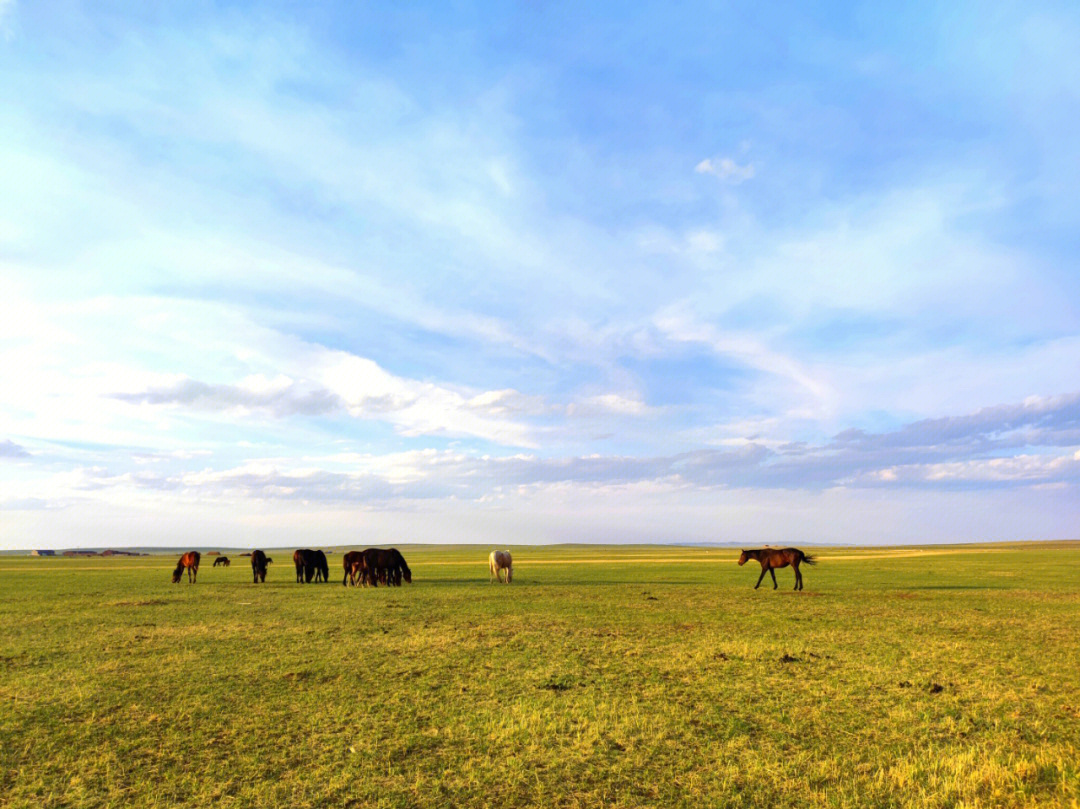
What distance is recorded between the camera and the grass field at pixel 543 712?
636 cm

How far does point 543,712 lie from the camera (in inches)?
342

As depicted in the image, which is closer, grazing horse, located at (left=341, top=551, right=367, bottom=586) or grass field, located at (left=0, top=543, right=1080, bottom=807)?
grass field, located at (left=0, top=543, right=1080, bottom=807)

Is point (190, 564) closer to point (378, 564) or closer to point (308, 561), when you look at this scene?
point (308, 561)

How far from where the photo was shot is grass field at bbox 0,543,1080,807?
636 centimetres

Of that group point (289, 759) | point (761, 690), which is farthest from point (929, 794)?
point (289, 759)

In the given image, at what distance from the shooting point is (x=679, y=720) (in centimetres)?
838

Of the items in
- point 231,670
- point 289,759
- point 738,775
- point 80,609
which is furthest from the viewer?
point 80,609

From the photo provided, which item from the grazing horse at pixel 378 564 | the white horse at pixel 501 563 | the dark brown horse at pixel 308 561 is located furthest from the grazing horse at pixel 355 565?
the white horse at pixel 501 563

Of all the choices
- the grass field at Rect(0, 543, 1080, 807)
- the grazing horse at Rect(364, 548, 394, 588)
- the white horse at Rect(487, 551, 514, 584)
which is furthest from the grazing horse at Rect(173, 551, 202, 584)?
the grass field at Rect(0, 543, 1080, 807)

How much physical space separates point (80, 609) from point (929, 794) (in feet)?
81.5

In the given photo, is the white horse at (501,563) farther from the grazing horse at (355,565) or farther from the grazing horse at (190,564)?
the grazing horse at (190,564)

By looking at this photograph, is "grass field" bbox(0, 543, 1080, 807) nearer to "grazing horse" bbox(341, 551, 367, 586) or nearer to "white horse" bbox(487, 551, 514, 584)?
"grazing horse" bbox(341, 551, 367, 586)

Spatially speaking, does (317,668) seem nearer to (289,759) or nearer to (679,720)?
(289,759)

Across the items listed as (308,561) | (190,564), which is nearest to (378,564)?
(308,561)
